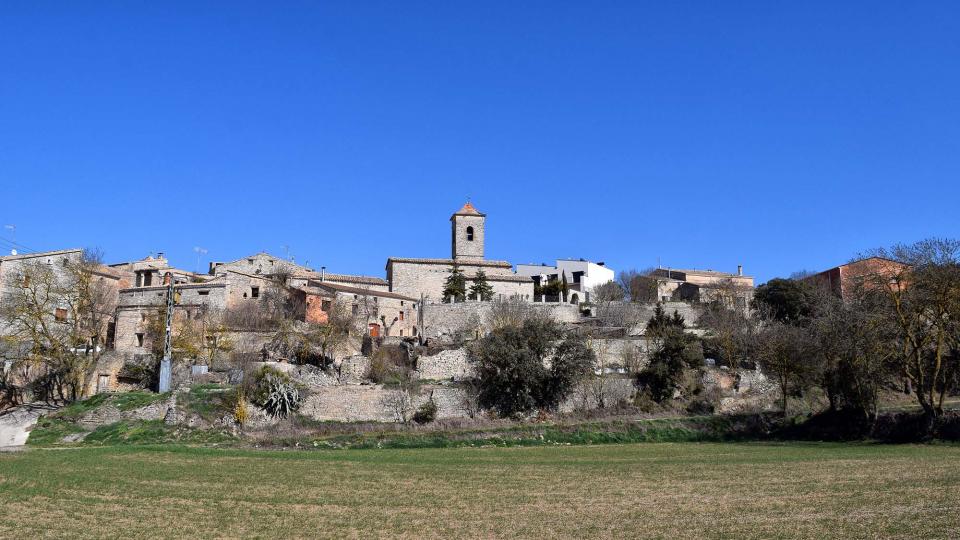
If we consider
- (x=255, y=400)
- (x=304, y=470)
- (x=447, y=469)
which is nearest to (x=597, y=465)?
(x=447, y=469)

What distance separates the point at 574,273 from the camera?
8562 cm

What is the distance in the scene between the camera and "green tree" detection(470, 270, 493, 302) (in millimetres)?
64188

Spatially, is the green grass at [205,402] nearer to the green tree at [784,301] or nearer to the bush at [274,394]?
the bush at [274,394]

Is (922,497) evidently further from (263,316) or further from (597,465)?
(263,316)

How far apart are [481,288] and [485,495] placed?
49.3 metres

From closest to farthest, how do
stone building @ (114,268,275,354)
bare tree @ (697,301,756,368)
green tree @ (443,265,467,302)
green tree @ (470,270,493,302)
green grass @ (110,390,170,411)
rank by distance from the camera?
1. green grass @ (110,390,170,411)
2. bare tree @ (697,301,756,368)
3. stone building @ (114,268,275,354)
4. green tree @ (470,270,493,302)
5. green tree @ (443,265,467,302)

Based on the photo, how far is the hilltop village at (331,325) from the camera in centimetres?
4153

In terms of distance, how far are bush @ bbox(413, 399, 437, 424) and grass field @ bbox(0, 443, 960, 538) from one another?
1195 centimetres

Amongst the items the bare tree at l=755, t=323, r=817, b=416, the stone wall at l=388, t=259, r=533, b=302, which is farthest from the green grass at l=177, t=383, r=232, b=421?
the stone wall at l=388, t=259, r=533, b=302

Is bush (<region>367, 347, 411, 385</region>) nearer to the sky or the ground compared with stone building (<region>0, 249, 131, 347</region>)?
nearer to the ground

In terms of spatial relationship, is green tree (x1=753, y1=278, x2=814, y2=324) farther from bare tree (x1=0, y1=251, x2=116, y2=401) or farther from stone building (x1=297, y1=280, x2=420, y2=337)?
bare tree (x1=0, y1=251, x2=116, y2=401)

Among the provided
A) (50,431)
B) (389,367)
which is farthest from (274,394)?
(50,431)

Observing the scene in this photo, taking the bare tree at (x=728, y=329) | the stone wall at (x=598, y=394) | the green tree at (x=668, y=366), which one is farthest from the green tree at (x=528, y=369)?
the bare tree at (x=728, y=329)

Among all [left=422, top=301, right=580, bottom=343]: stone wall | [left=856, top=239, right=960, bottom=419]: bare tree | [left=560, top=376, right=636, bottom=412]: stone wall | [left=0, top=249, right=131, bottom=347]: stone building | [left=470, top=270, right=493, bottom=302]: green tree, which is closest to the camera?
[left=856, top=239, right=960, bottom=419]: bare tree
